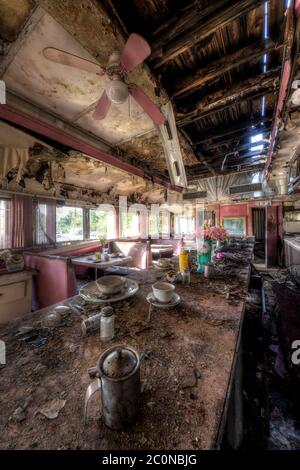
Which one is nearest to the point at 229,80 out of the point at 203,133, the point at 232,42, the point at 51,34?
the point at 232,42

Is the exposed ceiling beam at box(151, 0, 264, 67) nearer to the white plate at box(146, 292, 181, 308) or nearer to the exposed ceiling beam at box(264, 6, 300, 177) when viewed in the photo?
the exposed ceiling beam at box(264, 6, 300, 177)

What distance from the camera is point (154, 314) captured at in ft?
3.71

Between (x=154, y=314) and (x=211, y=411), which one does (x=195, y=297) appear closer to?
(x=154, y=314)

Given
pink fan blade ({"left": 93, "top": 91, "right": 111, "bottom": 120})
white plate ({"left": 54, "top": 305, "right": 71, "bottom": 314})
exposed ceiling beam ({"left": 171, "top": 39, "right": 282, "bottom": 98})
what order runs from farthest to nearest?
pink fan blade ({"left": 93, "top": 91, "right": 111, "bottom": 120}), exposed ceiling beam ({"left": 171, "top": 39, "right": 282, "bottom": 98}), white plate ({"left": 54, "top": 305, "right": 71, "bottom": 314})

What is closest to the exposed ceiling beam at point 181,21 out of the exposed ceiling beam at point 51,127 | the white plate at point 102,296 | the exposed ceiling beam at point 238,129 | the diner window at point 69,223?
the exposed ceiling beam at point 51,127

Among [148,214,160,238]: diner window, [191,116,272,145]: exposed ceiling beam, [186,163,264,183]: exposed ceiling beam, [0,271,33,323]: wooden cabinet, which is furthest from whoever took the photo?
[148,214,160,238]: diner window

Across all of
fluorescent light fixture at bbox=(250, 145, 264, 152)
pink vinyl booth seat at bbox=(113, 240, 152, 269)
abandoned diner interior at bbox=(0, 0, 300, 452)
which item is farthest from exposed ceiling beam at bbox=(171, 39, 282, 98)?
pink vinyl booth seat at bbox=(113, 240, 152, 269)

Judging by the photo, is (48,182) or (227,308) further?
(48,182)

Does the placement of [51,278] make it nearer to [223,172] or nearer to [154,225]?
[154,225]

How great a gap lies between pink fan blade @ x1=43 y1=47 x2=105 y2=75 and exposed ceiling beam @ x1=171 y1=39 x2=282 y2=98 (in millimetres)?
1098

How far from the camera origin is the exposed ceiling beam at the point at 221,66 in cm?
180

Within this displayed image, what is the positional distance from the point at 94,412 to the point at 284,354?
205 centimetres

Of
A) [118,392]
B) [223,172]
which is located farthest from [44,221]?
[223,172]

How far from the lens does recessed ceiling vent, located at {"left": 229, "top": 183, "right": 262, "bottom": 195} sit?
6.48 m
